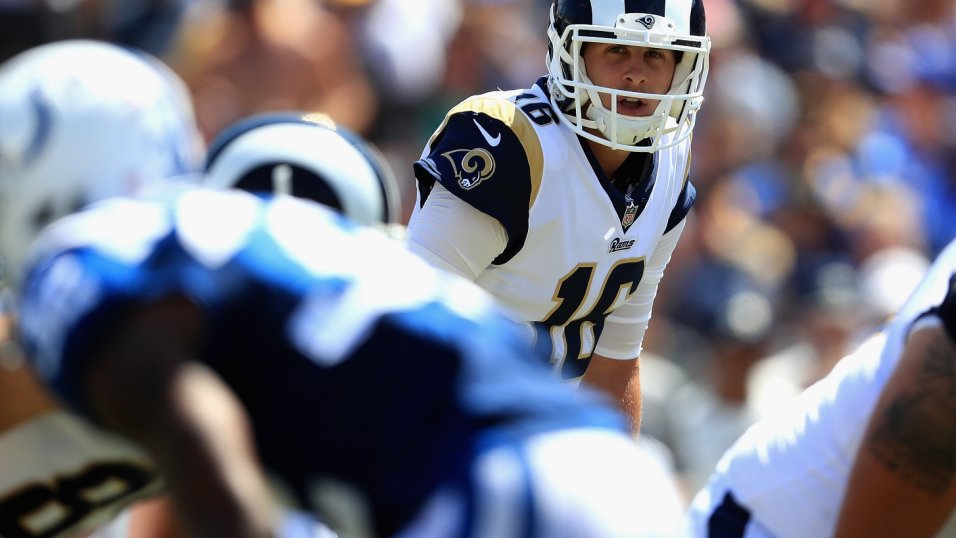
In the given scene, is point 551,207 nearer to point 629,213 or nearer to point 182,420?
point 629,213

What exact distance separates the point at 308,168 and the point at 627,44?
2.90 ft

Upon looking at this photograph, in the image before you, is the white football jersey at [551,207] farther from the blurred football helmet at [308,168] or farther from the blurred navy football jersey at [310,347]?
the blurred navy football jersey at [310,347]

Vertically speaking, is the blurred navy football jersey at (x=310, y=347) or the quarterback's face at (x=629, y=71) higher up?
the blurred navy football jersey at (x=310, y=347)

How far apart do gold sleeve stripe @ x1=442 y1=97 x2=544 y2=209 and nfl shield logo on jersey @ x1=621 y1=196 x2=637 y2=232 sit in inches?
12.2

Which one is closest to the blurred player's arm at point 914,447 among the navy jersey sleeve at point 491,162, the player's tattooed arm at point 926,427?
the player's tattooed arm at point 926,427

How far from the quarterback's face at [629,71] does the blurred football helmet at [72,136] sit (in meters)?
1.40

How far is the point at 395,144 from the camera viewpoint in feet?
26.5

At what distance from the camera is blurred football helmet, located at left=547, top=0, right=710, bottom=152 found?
12.3ft

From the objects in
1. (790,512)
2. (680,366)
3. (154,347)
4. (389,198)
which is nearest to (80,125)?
(154,347)

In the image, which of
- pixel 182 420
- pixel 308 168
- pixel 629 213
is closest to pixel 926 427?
pixel 629 213

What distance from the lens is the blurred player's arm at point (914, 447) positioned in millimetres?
2654

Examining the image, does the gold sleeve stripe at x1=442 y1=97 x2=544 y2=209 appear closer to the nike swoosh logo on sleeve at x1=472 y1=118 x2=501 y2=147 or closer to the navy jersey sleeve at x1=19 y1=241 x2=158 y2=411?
the nike swoosh logo on sleeve at x1=472 y1=118 x2=501 y2=147

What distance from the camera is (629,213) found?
3.84 meters

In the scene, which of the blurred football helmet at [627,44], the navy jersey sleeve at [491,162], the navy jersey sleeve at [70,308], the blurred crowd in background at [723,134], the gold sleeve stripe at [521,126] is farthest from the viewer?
the blurred crowd in background at [723,134]
